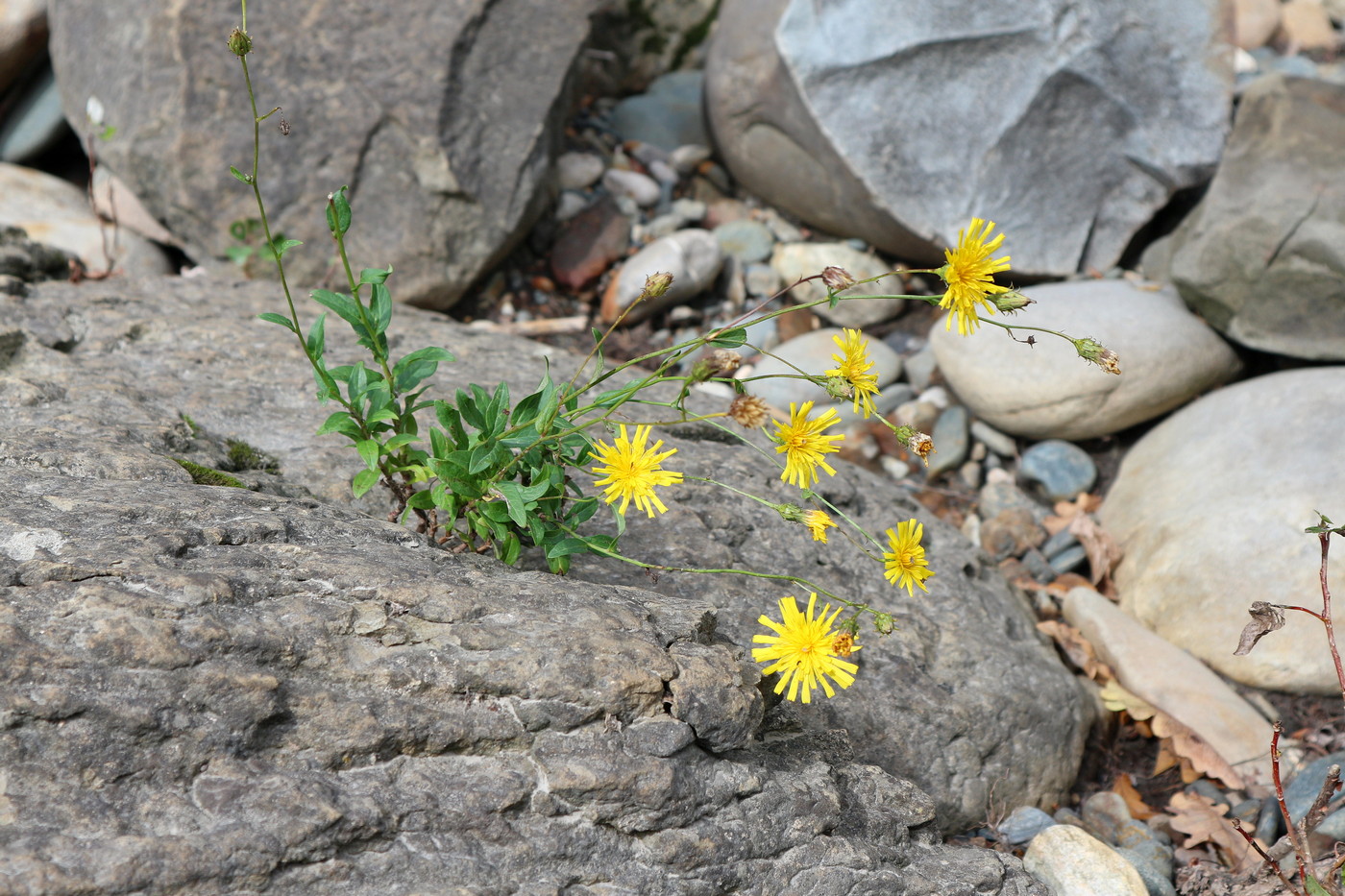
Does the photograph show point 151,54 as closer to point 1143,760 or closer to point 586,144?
point 586,144

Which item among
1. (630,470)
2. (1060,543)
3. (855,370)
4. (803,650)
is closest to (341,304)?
(630,470)

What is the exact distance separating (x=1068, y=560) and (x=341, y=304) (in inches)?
110

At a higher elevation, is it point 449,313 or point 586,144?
point 586,144

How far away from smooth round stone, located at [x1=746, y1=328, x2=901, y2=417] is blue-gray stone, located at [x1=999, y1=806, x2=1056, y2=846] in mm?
2134

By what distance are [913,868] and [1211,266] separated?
3.01m

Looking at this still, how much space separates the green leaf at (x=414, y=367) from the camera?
2066 millimetres

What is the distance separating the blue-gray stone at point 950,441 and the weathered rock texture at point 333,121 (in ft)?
6.92

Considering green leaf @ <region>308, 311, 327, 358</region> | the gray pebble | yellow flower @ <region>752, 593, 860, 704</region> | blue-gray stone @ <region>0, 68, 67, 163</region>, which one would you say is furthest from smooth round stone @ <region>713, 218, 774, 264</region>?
yellow flower @ <region>752, 593, 860, 704</region>

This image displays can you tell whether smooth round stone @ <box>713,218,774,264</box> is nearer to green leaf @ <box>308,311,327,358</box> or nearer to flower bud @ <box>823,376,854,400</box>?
green leaf @ <box>308,311,327,358</box>

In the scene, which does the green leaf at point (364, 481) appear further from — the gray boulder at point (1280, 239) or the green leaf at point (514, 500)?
the gray boulder at point (1280, 239)

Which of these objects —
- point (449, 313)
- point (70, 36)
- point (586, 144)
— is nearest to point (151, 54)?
point (70, 36)

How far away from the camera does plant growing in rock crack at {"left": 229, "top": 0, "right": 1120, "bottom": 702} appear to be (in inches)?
68.9

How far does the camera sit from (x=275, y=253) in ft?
5.70

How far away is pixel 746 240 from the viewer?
511 centimetres
